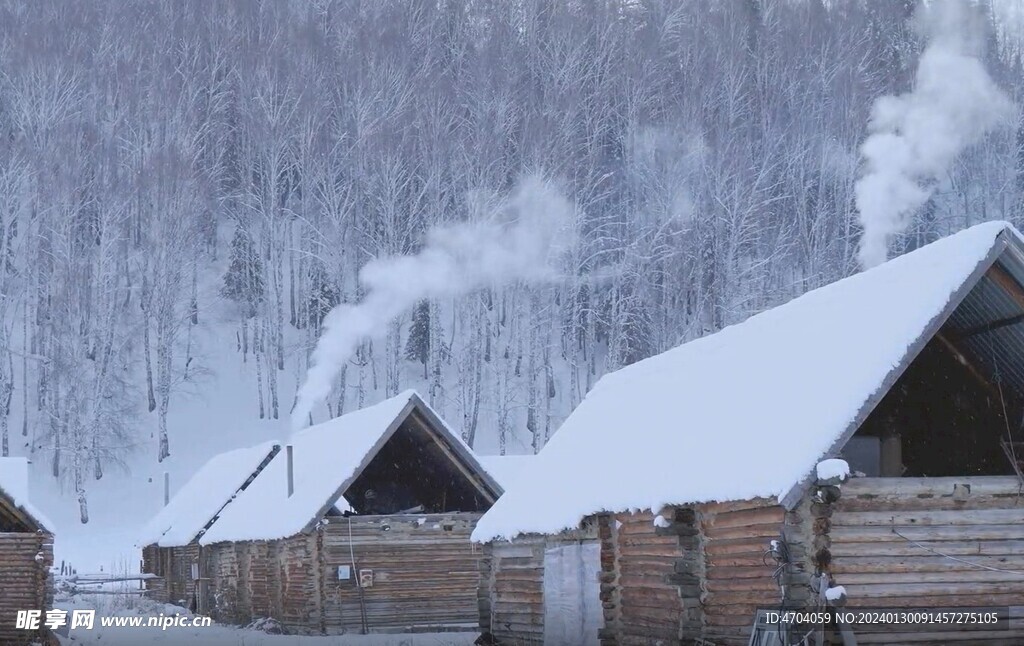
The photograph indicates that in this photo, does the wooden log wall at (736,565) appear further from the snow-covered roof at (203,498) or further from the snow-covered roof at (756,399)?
the snow-covered roof at (203,498)

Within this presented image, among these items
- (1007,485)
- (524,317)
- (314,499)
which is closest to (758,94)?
(524,317)

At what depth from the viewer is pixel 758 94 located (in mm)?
60719

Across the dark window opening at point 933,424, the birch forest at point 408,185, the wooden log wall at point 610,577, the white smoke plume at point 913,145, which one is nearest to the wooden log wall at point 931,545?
the dark window opening at point 933,424

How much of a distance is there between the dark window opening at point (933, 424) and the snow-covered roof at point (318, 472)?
11484 millimetres

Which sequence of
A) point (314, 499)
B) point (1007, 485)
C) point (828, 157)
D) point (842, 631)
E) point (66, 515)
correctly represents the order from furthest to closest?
1. point (828, 157)
2. point (66, 515)
3. point (314, 499)
4. point (1007, 485)
5. point (842, 631)

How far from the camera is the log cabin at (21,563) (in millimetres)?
26422

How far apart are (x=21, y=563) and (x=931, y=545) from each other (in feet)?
61.3

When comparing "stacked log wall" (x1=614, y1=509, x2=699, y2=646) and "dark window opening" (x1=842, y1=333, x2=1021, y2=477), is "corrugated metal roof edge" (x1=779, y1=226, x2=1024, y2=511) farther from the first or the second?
"stacked log wall" (x1=614, y1=509, x2=699, y2=646)

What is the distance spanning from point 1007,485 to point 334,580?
16.0 meters

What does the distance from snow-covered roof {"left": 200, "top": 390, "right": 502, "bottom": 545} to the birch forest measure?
1727 cm

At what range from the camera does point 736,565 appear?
16.1m

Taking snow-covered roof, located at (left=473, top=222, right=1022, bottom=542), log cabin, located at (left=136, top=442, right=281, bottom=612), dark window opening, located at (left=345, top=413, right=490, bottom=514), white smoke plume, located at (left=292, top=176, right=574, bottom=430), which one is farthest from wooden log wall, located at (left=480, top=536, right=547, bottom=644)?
white smoke plume, located at (left=292, top=176, right=574, bottom=430)

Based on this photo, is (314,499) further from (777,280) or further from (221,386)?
(777,280)

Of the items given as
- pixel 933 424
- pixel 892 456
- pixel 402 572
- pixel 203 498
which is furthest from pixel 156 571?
pixel 933 424
